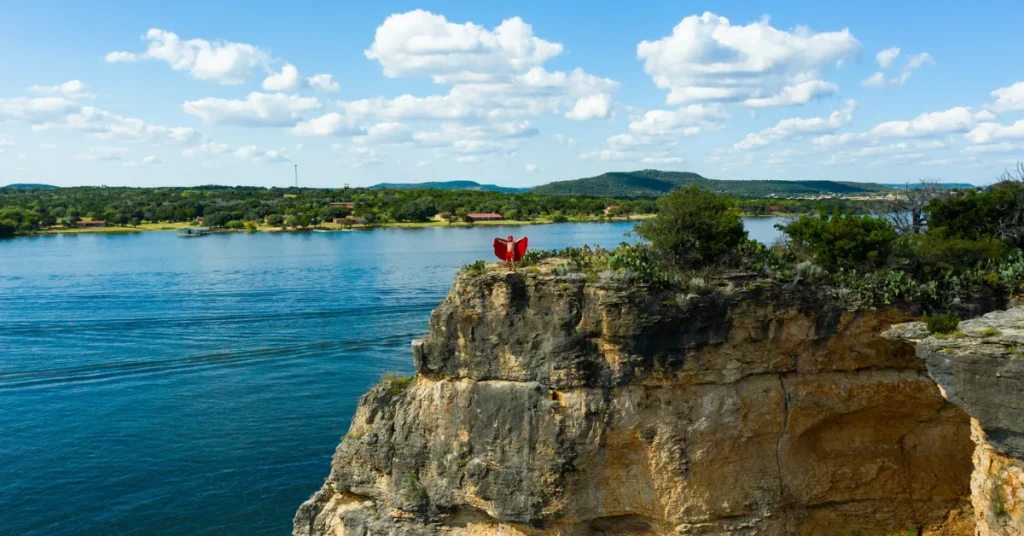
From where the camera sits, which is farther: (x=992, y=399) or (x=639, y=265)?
(x=639, y=265)

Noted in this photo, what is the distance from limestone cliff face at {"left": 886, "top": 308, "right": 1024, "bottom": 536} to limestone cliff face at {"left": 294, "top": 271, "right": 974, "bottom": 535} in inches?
109

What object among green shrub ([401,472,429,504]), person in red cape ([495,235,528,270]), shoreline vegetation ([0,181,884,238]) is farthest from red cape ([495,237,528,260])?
shoreline vegetation ([0,181,884,238])

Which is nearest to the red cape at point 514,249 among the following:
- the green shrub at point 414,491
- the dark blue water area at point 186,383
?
the green shrub at point 414,491

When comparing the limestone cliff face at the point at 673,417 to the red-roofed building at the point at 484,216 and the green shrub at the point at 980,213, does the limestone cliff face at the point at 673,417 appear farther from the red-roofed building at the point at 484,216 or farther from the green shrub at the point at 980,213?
the red-roofed building at the point at 484,216

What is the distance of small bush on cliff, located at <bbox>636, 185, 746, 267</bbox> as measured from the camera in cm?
1822

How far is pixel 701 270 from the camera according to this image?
18.0 metres

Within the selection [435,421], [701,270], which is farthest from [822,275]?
[435,421]

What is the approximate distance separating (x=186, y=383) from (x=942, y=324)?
3581 cm

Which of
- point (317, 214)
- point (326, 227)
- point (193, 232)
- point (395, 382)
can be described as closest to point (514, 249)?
point (395, 382)

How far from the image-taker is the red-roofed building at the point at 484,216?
141 meters

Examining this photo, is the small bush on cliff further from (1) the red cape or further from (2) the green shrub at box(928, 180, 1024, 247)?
(2) the green shrub at box(928, 180, 1024, 247)

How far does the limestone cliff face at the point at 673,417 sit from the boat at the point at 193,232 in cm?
11788

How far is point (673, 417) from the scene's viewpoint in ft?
56.7

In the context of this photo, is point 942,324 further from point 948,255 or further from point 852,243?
point 948,255
